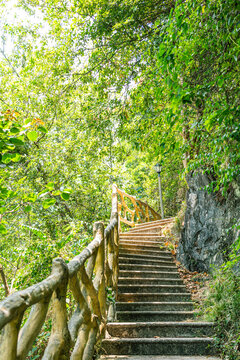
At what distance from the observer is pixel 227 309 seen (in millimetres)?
2904

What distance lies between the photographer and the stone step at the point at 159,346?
8.77 feet

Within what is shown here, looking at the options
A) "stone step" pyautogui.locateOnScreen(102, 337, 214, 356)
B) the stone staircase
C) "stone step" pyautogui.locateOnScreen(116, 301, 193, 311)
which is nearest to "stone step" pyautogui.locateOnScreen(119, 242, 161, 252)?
the stone staircase

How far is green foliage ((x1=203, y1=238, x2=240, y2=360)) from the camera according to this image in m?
2.51

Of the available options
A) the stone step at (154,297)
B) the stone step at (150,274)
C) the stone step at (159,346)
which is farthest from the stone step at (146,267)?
the stone step at (159,346)

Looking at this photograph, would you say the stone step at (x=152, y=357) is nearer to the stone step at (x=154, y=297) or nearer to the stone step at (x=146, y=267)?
the stone step at (x=154, y=297)

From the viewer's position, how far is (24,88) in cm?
779

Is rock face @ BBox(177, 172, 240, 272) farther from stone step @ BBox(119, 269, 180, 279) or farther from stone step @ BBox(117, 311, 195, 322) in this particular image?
stone step @ BBox(117, 311, 195, 322)

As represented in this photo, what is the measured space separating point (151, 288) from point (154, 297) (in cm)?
24

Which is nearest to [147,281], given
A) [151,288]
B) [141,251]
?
[151,288]

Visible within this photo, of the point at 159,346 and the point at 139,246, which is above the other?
the point at 139,246

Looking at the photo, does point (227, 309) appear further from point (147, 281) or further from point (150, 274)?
point (150, 274)

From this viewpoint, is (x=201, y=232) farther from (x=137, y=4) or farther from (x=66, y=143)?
(x=66, y=143)

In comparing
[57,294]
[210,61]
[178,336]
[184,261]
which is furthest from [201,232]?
[57,294]

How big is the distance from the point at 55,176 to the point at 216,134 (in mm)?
5265
